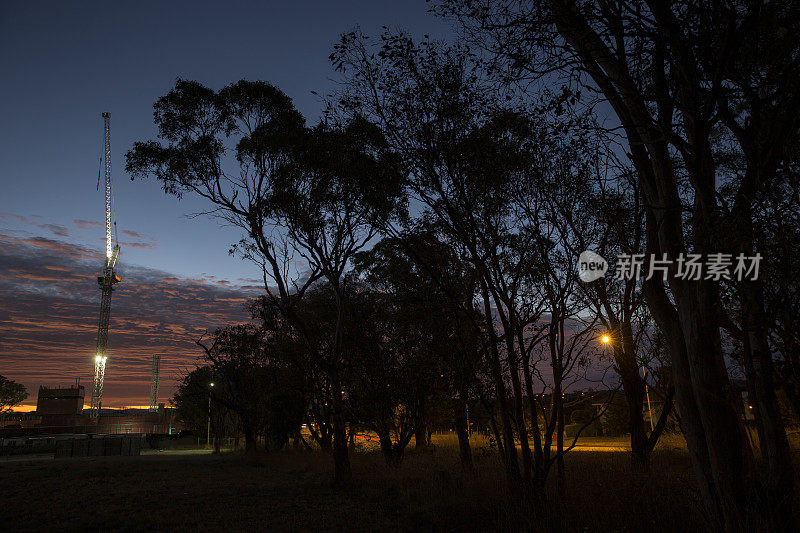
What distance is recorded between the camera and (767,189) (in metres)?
5.65

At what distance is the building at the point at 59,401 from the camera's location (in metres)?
82.8

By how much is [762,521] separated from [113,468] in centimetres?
2933

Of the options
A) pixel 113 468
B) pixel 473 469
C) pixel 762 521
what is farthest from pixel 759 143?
pixel 113 468

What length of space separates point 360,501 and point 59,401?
304ft

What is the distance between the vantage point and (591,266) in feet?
41.0

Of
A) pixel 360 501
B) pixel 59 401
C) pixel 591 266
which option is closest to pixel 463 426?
pixel 360 501

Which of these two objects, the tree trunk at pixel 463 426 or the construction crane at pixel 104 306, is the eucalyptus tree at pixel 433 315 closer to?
the tree trunk at pixel 463 426

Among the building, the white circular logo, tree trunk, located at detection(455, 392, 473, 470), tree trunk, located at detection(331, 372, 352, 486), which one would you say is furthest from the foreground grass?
the building

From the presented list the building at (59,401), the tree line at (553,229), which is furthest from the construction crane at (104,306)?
the tree line at (553,229)

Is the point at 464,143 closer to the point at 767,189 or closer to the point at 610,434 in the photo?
the point at 767,189

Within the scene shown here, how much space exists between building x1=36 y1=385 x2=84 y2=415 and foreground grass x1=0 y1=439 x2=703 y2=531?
254ft

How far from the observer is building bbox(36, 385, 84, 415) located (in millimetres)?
82812

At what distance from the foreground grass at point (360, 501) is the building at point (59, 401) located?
7737cm

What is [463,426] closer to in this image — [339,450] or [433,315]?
[339,450]
